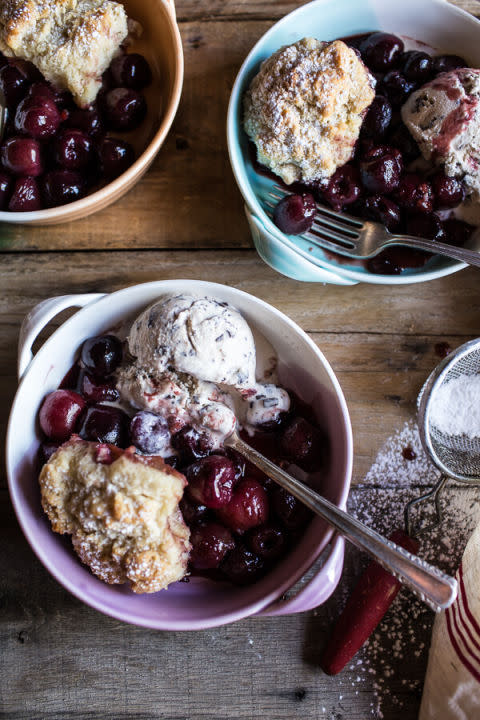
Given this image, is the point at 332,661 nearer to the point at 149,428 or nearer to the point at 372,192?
the point at 149,428

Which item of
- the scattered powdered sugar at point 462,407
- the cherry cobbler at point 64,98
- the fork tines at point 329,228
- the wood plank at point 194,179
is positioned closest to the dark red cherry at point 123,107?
the cherry cobbler at point 64,98

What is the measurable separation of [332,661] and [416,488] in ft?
1.29

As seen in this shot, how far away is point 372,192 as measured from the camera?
121cm

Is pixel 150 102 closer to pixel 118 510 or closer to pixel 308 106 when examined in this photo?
pixel 308 106

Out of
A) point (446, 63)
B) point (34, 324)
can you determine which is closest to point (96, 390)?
point (34, 324)

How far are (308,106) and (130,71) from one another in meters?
0.38

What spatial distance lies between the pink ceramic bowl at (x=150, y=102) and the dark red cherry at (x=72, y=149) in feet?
0.28

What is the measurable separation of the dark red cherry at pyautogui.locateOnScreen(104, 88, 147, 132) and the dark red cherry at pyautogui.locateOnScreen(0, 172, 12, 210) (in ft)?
0.78

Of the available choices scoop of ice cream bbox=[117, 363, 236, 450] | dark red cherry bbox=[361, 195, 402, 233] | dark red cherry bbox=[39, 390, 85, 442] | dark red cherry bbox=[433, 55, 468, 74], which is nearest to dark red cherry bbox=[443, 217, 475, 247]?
dark red cherry bbox=[361, 195, 402, 233]

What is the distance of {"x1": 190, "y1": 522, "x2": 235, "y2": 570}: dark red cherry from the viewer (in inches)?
42.8

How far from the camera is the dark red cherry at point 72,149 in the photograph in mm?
1188

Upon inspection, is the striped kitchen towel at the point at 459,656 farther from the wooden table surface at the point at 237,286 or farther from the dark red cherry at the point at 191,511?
the dark red cherry at the point at 191,511

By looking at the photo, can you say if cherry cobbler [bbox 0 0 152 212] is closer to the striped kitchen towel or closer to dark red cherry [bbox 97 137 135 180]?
dark red cherry [bbox 97 137 135 180]

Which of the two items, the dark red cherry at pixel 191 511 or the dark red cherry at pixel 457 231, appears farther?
the dark red cherry at pixel 457 231
